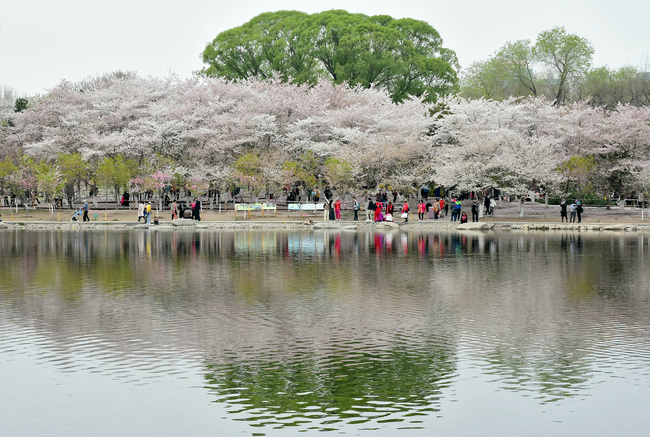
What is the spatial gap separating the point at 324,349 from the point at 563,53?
241 ft

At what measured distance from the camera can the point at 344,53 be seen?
3179 inches

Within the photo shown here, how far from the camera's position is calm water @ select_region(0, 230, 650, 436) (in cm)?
896

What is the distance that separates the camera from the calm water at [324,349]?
8.96 m

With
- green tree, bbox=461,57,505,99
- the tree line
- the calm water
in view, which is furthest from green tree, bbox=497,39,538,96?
the calm water

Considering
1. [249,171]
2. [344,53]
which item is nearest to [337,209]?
[249,171]

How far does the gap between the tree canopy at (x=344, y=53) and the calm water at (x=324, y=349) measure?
5761 cm

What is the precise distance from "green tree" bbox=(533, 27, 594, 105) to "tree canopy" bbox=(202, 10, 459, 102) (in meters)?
9.58

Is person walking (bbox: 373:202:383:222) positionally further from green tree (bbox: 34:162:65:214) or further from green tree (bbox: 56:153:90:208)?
green tree (bbox: 34:162:65:214)

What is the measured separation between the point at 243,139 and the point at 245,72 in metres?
24.5

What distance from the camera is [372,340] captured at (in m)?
13.1

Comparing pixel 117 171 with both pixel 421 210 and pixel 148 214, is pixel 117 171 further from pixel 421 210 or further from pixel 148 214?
pixel 421 210

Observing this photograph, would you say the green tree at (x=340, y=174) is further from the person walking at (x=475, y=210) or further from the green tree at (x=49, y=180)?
the green tree at (x=49, y=180)

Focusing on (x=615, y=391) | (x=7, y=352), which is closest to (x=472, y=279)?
(x=615, y=391)

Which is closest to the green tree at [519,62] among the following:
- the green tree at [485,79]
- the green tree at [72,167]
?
the green tree at [485,79]
